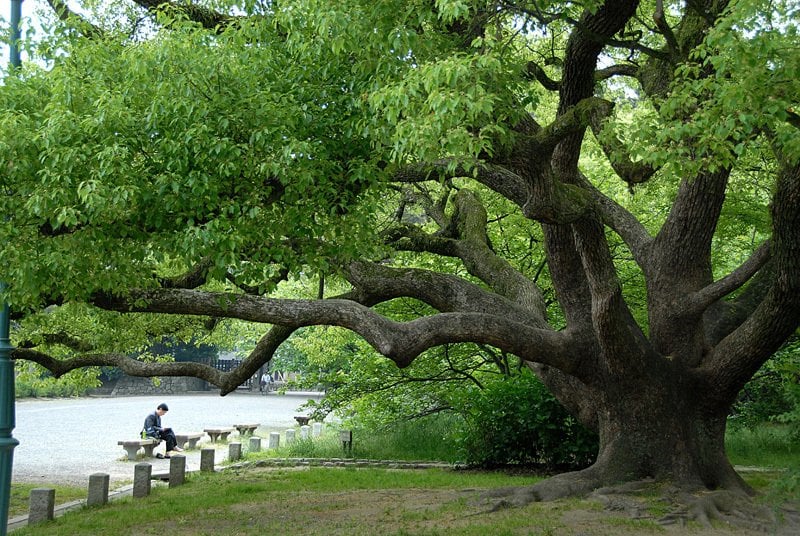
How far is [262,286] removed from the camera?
31.4ft

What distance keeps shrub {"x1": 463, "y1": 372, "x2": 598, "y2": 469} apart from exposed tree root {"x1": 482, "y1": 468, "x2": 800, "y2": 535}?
3.99 metres

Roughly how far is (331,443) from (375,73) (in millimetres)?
13969

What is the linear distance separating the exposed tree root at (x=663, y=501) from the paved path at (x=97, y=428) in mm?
8549

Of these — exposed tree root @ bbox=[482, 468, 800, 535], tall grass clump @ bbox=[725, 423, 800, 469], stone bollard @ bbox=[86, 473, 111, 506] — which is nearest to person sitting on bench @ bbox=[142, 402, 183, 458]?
stone bollard @ bbox=[86, 473, 111, 506]

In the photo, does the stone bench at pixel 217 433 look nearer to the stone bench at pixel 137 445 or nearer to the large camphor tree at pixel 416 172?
the stone bench at pixel 137 445

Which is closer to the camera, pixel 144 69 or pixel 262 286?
pixel 144 69

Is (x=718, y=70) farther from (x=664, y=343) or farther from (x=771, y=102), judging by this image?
(x=664, y=343)

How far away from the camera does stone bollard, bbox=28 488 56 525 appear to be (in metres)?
10.3

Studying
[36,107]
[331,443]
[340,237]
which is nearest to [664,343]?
[340,237]

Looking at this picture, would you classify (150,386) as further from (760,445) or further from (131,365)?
(760,445)

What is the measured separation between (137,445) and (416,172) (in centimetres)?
1137

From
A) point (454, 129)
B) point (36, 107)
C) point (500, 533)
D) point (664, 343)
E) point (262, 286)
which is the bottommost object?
point (500, 533)

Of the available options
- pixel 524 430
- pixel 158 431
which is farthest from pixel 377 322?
pixel 158 431

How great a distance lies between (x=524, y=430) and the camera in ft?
47.6
